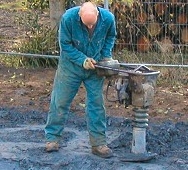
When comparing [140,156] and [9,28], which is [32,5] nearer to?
[9,28]

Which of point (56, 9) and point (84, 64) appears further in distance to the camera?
point (56, 9)

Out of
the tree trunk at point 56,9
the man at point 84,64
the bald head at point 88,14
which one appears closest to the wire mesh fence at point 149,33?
the tree trunk at point 56,9

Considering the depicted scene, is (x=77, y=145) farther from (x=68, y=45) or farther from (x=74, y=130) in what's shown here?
(x=68, y=45)

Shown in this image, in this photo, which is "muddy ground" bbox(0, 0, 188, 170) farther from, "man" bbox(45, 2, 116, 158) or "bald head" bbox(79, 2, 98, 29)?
"bald head" bbox(79, 2, 98, 29)

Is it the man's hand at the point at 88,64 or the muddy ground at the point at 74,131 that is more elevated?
the man's hand at the point at 88,64

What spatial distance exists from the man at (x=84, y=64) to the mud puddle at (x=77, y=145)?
221mm

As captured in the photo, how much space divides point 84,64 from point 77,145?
122cm

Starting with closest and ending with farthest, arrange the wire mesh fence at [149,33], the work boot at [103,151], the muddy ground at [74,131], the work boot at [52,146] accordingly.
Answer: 1. the muddy ground at [74,131]
2. the work boot at [103,151]
3. the work boot at [52,146]
4. the wire mesh fence at [149,33]

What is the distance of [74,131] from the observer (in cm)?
832

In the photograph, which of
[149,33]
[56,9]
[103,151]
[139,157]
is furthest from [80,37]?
[56,9]

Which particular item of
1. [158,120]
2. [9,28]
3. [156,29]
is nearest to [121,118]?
[158,120]

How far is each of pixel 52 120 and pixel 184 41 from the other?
4.23 m

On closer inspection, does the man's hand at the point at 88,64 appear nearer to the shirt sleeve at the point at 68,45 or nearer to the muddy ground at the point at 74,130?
the shirt sleeve at the point at 68,45

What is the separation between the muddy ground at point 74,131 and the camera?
276 inches
